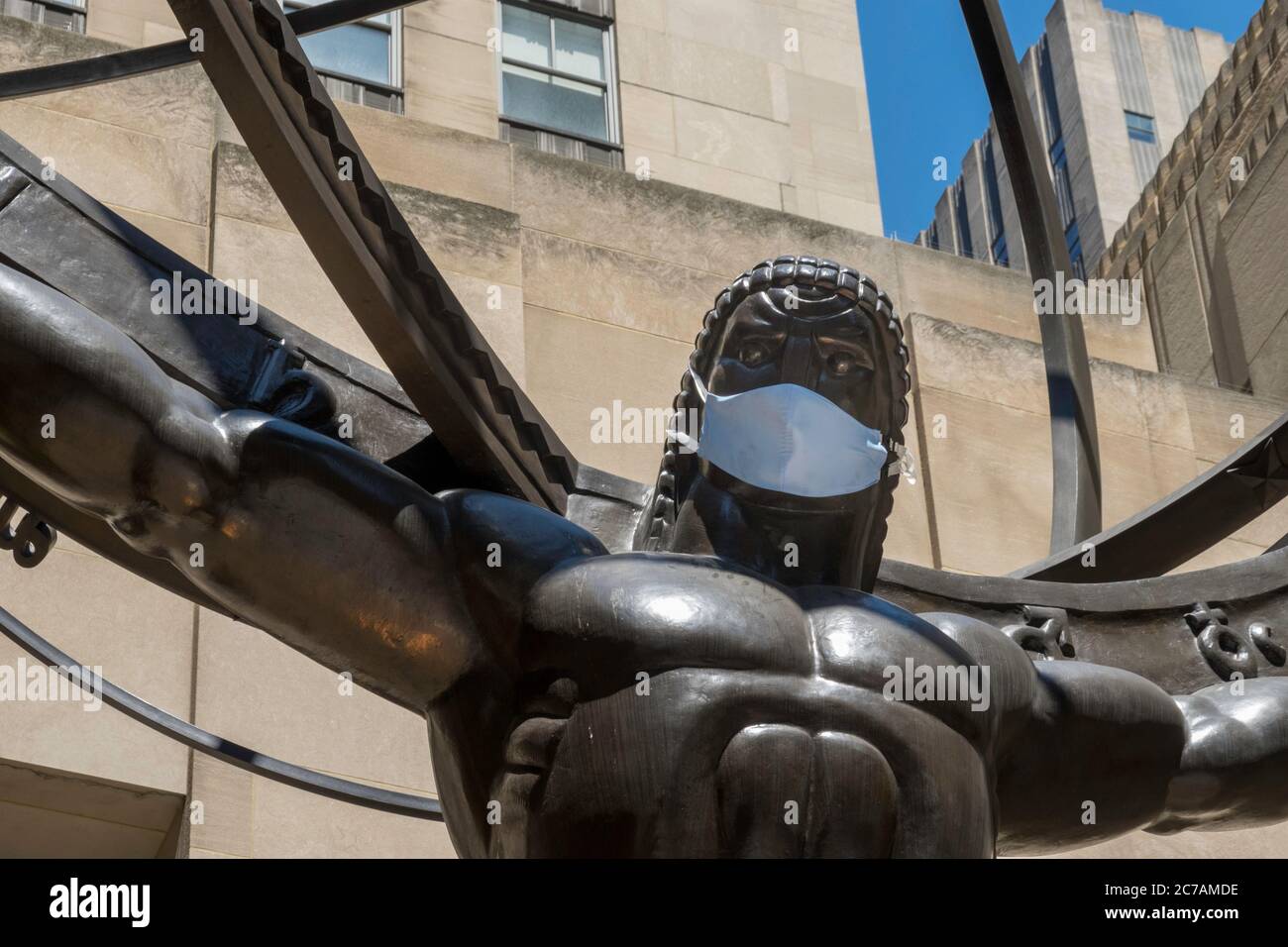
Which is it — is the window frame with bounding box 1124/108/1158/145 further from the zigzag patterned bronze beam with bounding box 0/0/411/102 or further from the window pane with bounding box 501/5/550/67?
the zigzag patterned bronze beam with bounding box 0/0/411/102

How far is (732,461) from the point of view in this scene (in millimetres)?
4664

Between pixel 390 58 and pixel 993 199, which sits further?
pixel 993 199

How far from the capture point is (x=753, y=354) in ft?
15.4

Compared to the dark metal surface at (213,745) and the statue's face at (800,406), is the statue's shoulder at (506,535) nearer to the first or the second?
the statue's face at (800,406)

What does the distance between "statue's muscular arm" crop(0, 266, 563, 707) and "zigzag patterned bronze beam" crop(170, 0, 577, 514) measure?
0.71 ft

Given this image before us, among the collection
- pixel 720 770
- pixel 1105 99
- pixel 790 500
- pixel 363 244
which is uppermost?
pixel 1105 99

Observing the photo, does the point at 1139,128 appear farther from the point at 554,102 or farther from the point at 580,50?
the point at 554,102

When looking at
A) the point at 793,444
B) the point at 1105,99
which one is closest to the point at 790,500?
the point at 793,444

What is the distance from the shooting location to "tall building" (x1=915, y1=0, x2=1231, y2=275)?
42344 mm

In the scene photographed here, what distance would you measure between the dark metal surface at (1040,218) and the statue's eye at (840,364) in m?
1.43

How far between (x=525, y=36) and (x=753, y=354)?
8848 millimetres

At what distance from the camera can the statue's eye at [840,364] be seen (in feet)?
15.4

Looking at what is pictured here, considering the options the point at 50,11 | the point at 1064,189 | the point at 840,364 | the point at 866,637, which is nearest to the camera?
the point at 866,637
